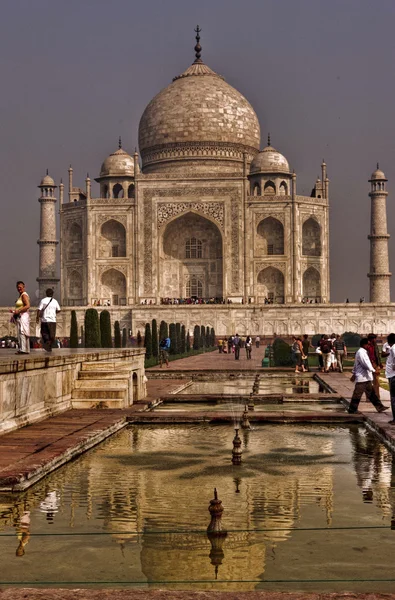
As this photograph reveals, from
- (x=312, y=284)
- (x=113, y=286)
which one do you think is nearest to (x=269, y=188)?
(x=312, y=284)

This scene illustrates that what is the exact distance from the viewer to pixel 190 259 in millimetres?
40156

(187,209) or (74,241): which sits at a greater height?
(187,209)

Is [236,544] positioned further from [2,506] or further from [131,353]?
[131,353]

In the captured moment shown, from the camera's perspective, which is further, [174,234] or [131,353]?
[174,234]

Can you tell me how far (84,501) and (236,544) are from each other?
1125mm

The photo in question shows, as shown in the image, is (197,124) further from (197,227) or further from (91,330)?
(91,330)

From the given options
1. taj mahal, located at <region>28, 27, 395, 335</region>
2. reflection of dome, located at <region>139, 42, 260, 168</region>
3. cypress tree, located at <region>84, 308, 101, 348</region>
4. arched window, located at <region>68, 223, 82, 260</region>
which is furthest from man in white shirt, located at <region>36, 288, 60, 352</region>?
reflection of dome, located at <region>139, 42, 260, 168</region>

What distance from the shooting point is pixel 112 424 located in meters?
7.09

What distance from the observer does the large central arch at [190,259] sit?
39531 mm

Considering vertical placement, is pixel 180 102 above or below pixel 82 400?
above

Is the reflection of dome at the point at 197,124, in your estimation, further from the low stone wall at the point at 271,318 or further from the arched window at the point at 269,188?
the low stone wall at the point at 271,318

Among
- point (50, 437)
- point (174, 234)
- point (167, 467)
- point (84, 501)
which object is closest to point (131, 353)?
point (50, 437)

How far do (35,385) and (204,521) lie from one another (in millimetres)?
3626

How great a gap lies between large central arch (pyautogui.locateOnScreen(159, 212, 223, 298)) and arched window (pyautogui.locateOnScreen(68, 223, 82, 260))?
12.5 feet
